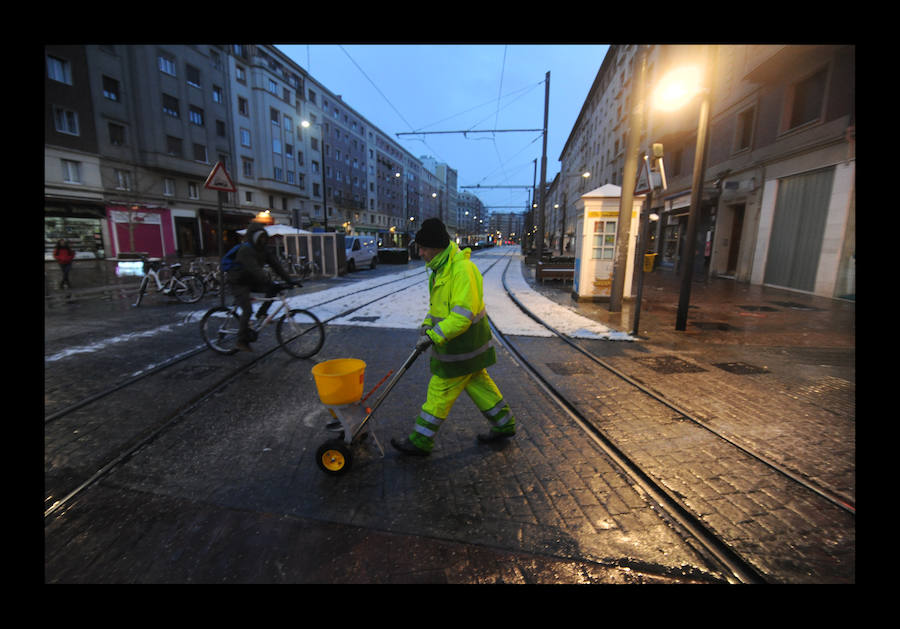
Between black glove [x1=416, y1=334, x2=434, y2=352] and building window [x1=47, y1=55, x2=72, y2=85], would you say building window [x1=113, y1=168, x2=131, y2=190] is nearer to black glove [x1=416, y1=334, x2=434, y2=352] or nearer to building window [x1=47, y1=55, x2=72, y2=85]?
building window [x1=47, y1=55, x2=72, y2=85]

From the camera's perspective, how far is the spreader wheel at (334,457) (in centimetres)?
271

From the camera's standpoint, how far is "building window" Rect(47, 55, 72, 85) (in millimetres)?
22375

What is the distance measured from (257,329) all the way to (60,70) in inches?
1197

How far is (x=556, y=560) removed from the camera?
2.01 meters

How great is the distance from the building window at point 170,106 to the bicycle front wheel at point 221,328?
33.1 metres

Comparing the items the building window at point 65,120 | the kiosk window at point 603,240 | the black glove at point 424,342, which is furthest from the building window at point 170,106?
the black glove at point 424,342

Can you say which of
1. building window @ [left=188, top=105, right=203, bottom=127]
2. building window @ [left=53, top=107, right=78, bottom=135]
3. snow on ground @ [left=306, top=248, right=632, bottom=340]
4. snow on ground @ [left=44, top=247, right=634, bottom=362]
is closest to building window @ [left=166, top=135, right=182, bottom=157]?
building window @ [left=188, top=105, right=203, bottom=127]

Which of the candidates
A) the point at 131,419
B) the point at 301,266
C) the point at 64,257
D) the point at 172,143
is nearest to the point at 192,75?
the point at 172,143

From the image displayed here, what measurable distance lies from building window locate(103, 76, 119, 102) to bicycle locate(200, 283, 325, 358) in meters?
31.1

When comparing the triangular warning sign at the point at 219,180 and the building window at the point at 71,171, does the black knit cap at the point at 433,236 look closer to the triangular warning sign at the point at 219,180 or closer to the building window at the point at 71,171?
the triangular warning sign at the point at 219,180
